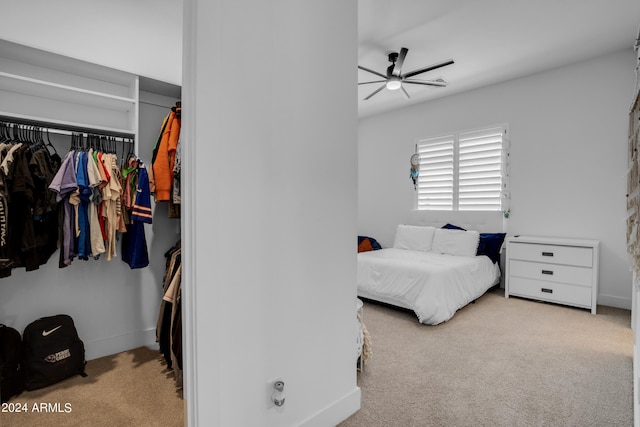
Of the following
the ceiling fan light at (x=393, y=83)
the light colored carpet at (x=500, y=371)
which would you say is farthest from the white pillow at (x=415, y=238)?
the ceiling fan light at (x=393, y=83)

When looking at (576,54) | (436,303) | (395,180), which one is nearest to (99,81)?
(436,303)

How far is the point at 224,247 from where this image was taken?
1252 millimetres

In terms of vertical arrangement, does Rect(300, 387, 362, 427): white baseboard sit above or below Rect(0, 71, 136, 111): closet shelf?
below

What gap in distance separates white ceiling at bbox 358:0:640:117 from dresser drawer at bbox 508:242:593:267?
2.10 metres

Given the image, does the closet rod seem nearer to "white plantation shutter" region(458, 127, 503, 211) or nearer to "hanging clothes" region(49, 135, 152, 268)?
"hanging clothes" region(49, 135, 152, 268)

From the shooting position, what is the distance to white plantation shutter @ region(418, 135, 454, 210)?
4.81 meters

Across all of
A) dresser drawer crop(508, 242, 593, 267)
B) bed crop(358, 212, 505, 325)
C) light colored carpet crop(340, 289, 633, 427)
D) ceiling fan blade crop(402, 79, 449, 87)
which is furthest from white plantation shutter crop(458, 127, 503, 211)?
light colored carpet crop(340, 289, 633, 427)

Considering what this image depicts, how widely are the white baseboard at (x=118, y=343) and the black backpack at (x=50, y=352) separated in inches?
7.3

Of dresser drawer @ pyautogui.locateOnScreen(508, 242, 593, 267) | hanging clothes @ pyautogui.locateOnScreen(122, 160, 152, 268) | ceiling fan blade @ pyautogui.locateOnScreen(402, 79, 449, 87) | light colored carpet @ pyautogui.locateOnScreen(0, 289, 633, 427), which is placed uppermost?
ceiling fan blade @ pyautogui.locateOnScreen(402, 79, 449, 87)

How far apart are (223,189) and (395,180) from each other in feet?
14.9

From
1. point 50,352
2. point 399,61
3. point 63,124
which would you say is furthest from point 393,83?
point 50,352

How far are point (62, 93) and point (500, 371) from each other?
3499mm

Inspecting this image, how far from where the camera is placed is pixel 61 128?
215 centimetres

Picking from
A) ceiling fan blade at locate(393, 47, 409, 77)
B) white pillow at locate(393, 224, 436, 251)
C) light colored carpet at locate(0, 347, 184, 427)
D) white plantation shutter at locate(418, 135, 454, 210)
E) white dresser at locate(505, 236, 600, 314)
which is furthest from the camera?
white plantation shutter at locate(418, 135, 454, 210)
